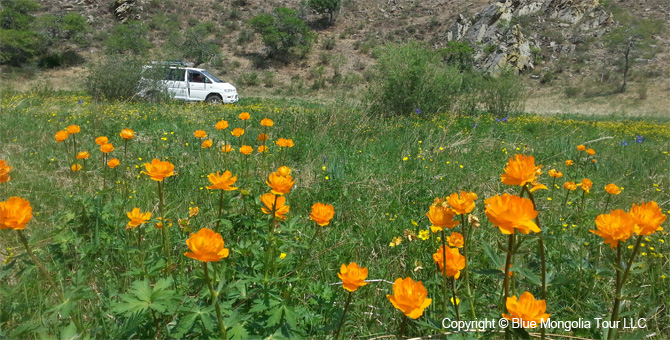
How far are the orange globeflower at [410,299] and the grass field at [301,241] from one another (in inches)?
5.6

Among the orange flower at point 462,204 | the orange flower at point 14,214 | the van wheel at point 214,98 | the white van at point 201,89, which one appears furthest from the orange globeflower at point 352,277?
the van wheel at point 214,98

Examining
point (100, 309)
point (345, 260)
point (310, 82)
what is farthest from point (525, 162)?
point (310, 82)

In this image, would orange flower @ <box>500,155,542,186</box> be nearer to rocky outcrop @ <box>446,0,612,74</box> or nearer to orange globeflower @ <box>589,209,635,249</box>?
orange globeflower @ <box>589,209,635,249</box>

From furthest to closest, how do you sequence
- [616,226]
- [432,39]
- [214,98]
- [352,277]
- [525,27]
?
[432,39], [525,27], [214,98], [352,277], [616,226]

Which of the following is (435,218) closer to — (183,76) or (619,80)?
(183,76)

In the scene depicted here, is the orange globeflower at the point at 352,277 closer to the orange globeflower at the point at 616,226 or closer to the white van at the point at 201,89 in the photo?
the orange globeflower at the point at 616,226

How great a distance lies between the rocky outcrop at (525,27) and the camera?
94.8 feet

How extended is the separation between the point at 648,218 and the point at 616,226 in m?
0.07

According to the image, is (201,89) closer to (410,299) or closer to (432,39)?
(410,299)

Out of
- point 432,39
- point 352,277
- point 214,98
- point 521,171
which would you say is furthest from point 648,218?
point 432,39

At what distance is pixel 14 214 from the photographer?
0.90 meters

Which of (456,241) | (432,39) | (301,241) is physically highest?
(456,241)

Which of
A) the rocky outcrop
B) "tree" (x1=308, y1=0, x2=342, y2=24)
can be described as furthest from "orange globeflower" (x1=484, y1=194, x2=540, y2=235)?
"tree" (x1=308, y1=0, x2=342, y2=24)

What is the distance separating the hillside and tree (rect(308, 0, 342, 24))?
2.45 feet
